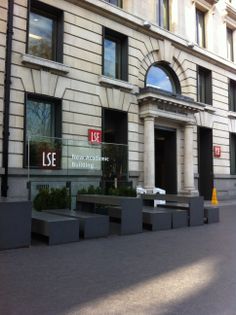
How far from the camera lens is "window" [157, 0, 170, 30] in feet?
69.1

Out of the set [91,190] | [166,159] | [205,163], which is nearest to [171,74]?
[166,159]

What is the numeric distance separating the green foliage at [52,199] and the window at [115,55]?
833cm

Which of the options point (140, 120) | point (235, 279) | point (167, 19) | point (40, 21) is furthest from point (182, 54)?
point (235, 279)

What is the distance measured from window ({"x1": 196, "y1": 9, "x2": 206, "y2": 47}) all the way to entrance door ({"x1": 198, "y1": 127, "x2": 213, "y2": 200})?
5931 mm

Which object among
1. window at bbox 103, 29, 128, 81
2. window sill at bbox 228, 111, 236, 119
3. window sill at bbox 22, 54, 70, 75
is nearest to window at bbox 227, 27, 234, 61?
window sill at bbox 228, 111, 236, 119

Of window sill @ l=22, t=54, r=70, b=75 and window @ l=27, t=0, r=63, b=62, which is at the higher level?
window @ l=27, t=0, r=63, b=62

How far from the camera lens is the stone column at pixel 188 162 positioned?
68.3 ft

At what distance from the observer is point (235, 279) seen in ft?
19.2

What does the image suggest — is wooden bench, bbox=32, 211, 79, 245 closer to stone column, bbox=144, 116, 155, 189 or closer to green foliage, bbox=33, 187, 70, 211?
green foliage, bbox=33, 187, 70, 211

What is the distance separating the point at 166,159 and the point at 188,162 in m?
1.39

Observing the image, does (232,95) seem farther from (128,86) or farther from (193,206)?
(193,206)

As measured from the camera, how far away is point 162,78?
69.8 ft

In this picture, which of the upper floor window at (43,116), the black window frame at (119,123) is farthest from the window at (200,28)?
the upper floor window at (43,116)

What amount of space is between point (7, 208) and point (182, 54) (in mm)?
17106
